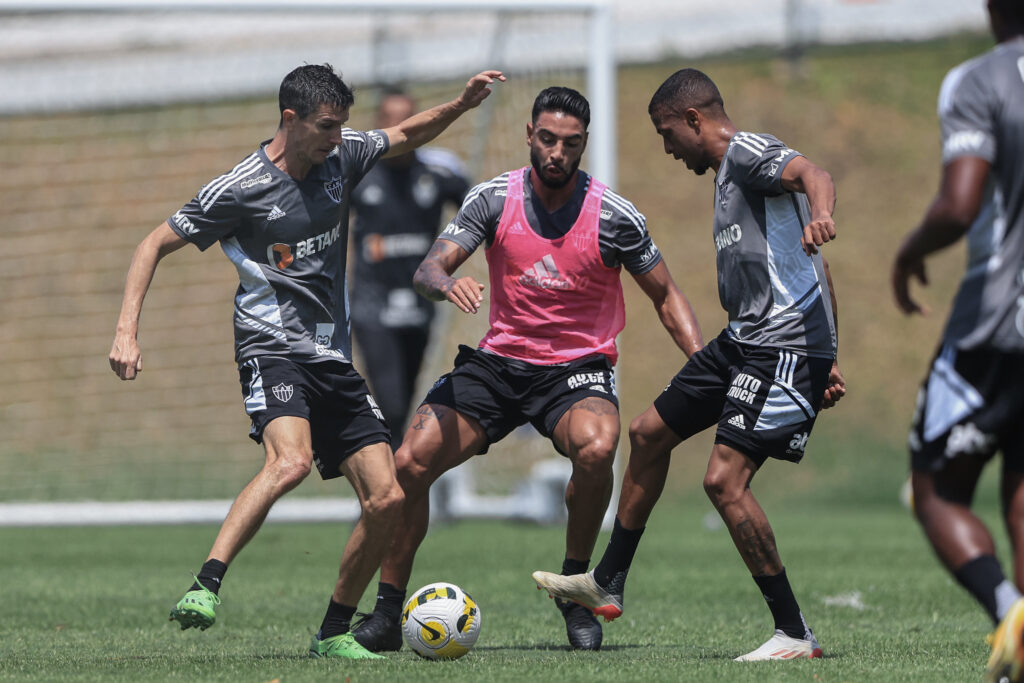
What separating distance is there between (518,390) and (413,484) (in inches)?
25.3

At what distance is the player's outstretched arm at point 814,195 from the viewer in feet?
16.6

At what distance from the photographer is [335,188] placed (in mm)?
6262

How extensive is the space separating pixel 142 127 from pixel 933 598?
11004 mm

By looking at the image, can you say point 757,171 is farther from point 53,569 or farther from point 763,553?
point 53,569

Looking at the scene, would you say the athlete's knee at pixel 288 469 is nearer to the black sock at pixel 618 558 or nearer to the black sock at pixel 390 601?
the black sock at pixel 390 601

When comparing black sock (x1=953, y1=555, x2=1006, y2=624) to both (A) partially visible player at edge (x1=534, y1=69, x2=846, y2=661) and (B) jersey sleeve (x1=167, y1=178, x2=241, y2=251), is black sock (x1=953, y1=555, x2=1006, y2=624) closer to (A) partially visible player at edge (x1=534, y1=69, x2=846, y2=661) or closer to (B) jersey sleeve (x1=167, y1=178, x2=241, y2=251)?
(A) partially visible player at edge (x1=534, y1=69, x2=846, y2=661)

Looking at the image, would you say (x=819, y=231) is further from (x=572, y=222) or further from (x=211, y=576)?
(x=211, y=576)

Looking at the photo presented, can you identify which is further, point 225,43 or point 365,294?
point 225,43

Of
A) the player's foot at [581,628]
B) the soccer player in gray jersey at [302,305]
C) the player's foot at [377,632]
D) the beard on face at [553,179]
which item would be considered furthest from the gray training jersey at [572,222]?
the player's foot at [377,632]

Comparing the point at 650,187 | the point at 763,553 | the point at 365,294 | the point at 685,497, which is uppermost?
the point at 650,187

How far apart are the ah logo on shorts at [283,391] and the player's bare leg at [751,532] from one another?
177 cm

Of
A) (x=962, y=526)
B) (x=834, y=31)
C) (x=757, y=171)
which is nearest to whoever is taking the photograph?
(x=962, y=526)

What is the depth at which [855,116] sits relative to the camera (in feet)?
79.3

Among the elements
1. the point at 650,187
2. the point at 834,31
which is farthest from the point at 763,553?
the point at 834,31
